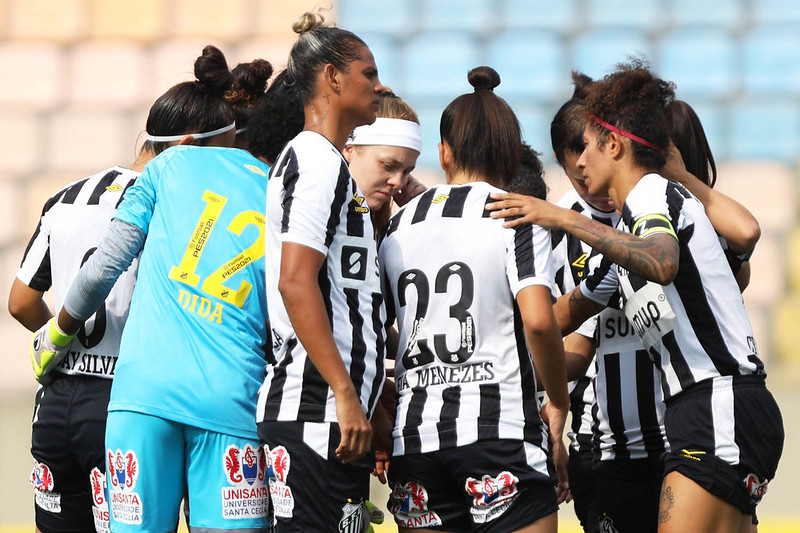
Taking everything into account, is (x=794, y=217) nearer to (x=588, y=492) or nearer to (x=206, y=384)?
(x=588, y=492)

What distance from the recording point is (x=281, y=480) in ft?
7.60

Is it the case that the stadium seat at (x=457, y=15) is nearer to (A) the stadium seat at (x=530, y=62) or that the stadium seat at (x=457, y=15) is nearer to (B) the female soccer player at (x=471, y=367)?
(A) the stadium seat at (x=530, y=62)

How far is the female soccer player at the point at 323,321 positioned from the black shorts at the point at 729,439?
779mm

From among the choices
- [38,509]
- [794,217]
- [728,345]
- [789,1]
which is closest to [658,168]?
[728,345]

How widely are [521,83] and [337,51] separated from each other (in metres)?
4.98

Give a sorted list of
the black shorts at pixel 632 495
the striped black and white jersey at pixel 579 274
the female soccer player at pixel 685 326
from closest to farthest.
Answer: the female soccer player at pixel 685 326, the black shorts at pixel 632 495, the striped black and white jersey at pixel 579 274

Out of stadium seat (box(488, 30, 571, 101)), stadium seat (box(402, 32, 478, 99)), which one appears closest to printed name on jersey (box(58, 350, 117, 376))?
stadium seat (box(402, 32, 478, 99))

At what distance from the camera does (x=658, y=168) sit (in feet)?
9.09

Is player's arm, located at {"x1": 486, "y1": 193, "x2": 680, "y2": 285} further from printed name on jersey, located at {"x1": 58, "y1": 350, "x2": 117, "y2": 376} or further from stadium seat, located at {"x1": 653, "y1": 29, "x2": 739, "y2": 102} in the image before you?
stadium seat, located at {"x1": 653, "y1": 29, "x2": 739, "y2": 102}

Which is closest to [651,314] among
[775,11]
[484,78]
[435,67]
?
[484,78]

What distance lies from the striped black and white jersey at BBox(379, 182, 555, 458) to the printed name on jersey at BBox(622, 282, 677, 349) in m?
0.36

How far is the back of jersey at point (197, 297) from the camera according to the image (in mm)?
2416

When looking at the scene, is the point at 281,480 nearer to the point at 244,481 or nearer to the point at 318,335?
the point at 244,481

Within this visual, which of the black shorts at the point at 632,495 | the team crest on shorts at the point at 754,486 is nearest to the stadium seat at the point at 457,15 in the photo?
the black shorts at the point at 632,495
